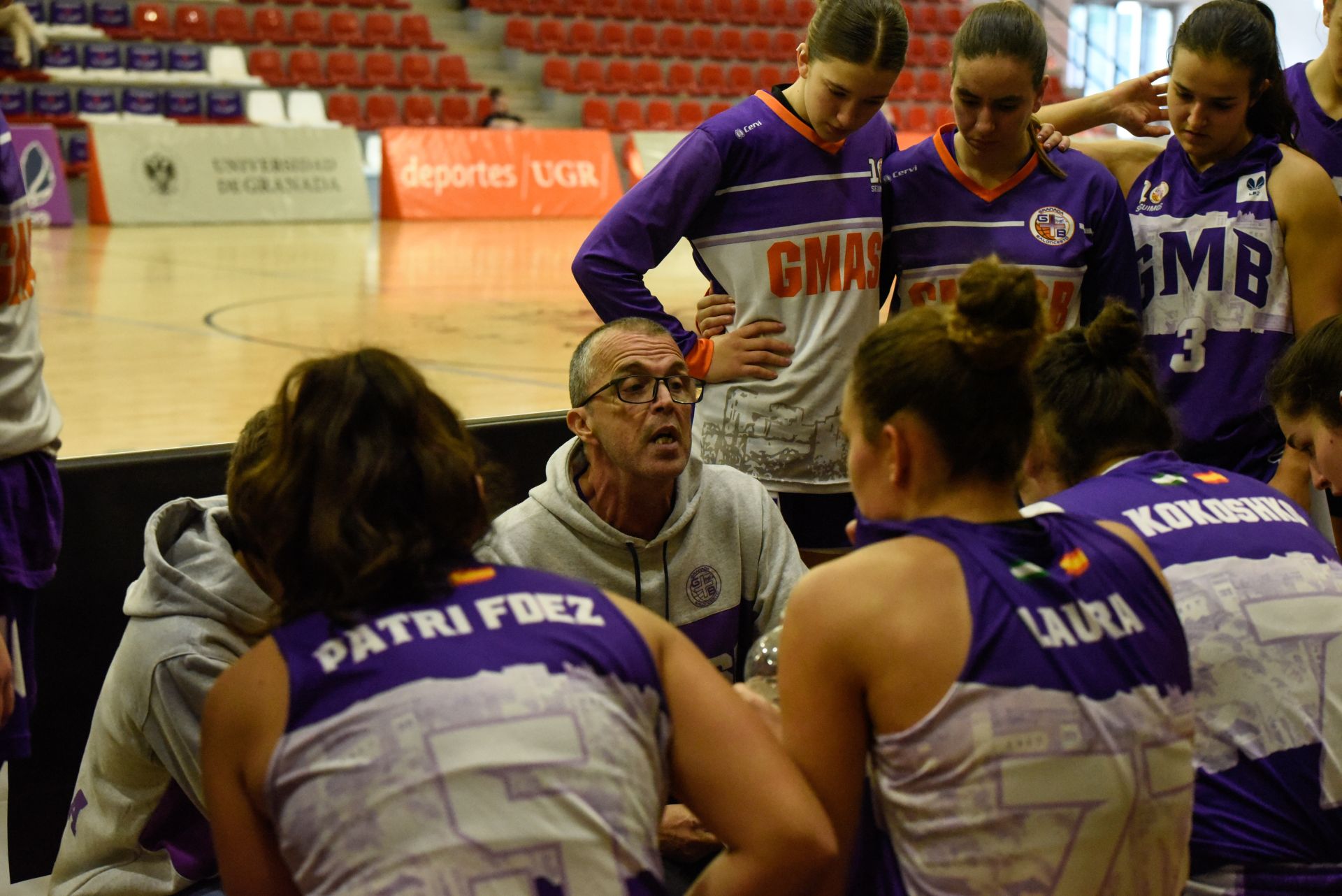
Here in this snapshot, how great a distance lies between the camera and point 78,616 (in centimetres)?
307

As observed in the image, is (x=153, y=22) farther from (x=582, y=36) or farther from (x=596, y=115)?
(x=582, y=36)

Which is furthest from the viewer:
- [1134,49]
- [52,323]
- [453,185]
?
[1134,49]

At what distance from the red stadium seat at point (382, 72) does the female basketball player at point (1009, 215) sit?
14.9m

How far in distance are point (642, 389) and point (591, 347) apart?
145 mm

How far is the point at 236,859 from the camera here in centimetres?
132

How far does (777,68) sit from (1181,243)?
1749 cm

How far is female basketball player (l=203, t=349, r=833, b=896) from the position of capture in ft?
3.96

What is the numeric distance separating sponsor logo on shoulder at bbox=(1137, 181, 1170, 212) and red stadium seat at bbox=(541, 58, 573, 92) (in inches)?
611

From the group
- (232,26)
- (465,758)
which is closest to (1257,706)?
(465,758)

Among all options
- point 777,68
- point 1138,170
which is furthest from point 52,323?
point 777,68

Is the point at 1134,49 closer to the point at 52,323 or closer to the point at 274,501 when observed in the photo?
the point at 52,323

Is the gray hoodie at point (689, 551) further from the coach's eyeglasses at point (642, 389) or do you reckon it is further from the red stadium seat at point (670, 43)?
the red stadium seat at point (670, 43)

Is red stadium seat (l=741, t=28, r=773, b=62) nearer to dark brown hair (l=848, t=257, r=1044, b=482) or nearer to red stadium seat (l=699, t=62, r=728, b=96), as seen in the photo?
red stadium seat (l=699, t=62, r=728, b=96)

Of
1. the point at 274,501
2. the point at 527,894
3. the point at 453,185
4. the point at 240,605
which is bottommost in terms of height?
the point at 453,185
